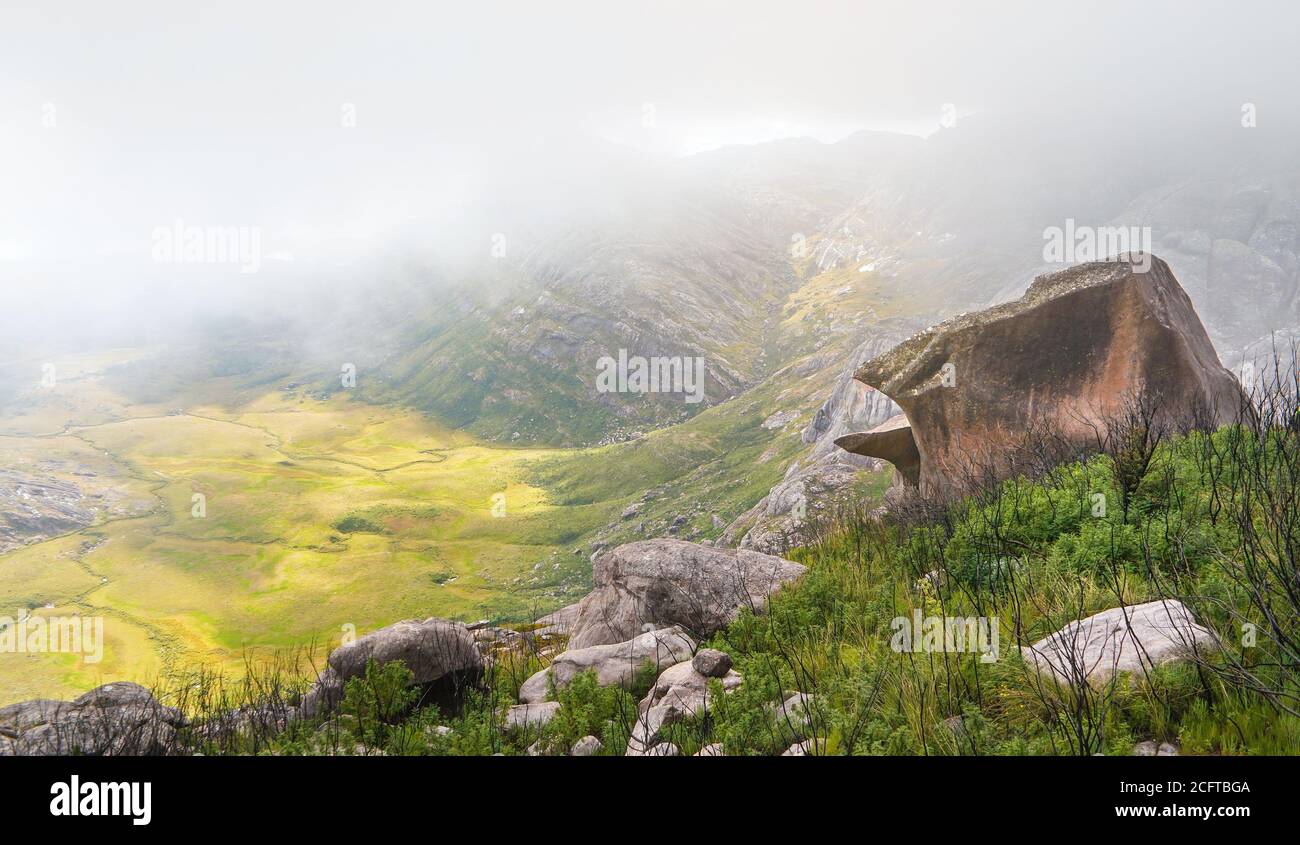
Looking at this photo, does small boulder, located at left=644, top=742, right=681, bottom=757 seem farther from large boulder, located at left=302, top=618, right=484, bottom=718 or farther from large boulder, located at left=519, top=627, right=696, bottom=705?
large boulder, located at left=302, top=618, right=484, bottom=718

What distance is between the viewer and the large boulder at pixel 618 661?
875cm

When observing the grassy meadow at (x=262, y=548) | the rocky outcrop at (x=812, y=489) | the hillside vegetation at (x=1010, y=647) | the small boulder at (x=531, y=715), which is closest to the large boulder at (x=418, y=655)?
the hillside vegetation at (x=1010, y=647)

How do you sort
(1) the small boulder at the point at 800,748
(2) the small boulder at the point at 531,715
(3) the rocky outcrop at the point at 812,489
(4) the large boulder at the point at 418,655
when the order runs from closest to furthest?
(1) the small boulder at the point at 800,748
(2) the small boulder at the point at 531,715
(4) the large boulder at the point at 418,655
(3) the rocky outcrop at the point at 812,489

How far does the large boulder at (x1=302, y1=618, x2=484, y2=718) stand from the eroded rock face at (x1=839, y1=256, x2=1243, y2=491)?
10313 millimetres

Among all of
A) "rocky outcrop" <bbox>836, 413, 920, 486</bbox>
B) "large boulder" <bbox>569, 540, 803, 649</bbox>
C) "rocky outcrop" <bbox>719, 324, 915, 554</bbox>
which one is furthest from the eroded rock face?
"large boulder" <bbox>569, 540, 803, 649</bbox>

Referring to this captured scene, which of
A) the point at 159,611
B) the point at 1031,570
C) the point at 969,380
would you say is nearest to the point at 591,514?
the point at 159,611

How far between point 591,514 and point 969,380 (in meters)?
109

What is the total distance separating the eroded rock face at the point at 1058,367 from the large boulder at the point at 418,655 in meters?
10.3

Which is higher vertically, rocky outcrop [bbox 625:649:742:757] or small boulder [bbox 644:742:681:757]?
small boulder [bbox 644:742:681:757]

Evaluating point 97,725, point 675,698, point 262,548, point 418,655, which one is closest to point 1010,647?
point 675,698

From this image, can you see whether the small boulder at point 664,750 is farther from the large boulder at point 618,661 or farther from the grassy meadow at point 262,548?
the grassy meadow at point 262,548

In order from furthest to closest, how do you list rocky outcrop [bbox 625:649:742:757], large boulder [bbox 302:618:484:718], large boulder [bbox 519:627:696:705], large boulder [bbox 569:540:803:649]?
large boulder [bbox 569:540:803:649] < large boulder [bbox 302:618:484:718] < large boulder [bbox 519:627:696:705] < rocky outcrop [bbox 625:649:742:757]

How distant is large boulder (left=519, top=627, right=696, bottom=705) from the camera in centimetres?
875
